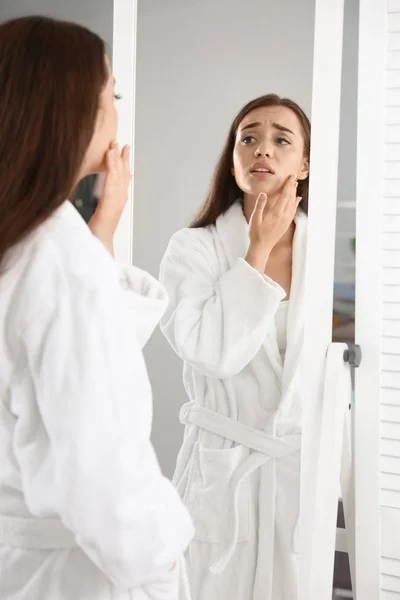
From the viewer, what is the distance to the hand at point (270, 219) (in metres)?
1.36

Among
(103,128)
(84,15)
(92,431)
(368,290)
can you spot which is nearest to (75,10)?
(84,15)

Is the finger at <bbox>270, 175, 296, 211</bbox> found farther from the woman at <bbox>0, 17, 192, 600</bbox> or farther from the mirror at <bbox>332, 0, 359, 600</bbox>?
the woman at <bbox>0, 17, 192, 600</bbox>

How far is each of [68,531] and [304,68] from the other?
86 cm

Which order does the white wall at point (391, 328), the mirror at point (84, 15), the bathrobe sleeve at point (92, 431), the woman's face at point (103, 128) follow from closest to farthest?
the bathrobe sleeve at point (92, 431), the woman's face at point (103, 128), the white wall at point (391, 328), the mirror at point (84, 15)

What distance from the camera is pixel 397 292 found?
1.32 m

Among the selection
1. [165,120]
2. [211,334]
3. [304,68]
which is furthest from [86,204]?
[304,68]

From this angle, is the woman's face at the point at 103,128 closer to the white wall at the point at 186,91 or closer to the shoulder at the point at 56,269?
the shoulder at the point at 56,269

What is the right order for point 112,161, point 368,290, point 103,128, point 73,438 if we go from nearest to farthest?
point 73,438 → point 103,128 → point 112,161 → point 368,290

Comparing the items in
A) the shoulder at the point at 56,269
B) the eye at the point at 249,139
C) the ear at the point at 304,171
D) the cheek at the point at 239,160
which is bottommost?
the shoulder at the point at 56,269

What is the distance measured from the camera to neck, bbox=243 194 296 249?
1372 mm

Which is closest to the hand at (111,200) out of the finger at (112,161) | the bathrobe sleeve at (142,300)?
the finger at (112,161)

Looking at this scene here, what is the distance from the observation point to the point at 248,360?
1.34 metres

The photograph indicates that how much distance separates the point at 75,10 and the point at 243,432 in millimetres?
887

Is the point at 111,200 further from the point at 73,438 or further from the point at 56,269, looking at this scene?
the point at 73,438
